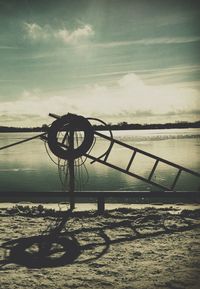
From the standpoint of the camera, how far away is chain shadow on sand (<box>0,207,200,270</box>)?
4852 millimetres

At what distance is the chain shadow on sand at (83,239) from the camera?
15.9 feet

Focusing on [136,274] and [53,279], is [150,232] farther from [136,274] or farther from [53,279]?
[53,279]

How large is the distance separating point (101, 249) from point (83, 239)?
60 centimetres

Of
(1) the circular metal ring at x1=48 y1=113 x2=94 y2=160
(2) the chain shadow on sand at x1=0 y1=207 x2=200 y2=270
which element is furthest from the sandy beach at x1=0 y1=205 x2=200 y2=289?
(1) the circular metal ring at x1=48 y1=113 x2=94 y2=160

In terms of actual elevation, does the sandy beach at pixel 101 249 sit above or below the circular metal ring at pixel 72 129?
below

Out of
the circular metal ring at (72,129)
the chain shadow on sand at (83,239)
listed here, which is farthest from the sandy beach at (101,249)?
the circular metal ring at (72,129)

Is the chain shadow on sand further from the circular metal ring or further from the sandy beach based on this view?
the circular metal ring

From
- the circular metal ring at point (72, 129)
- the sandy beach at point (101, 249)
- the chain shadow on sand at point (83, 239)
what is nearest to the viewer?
the sandy beach at point (101, 249)

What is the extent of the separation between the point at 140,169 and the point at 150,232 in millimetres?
18754

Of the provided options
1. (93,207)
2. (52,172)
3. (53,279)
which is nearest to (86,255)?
(53,279)

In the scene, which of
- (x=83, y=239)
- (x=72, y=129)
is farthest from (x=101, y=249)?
(x=72, y=129)

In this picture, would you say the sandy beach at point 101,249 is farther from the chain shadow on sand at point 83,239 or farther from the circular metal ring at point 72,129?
the circular metal ring at point 72,129

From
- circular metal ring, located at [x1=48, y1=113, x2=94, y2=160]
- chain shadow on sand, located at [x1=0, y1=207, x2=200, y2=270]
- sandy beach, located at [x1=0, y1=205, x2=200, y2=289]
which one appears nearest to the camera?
sandy beach, located at [x1=0, y1=205, x2=200, y2=289]

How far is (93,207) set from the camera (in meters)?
8.24
